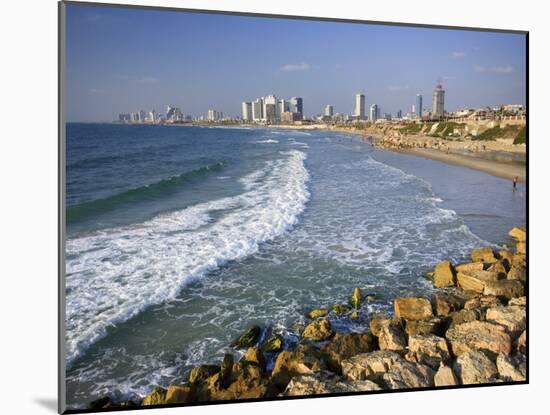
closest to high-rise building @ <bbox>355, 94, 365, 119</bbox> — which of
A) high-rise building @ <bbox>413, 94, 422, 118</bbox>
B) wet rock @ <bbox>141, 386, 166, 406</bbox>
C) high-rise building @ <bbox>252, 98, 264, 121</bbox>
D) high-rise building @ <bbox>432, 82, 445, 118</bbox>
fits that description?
high-rise building @ <bbox>413, 94, 422, 118</bbox>

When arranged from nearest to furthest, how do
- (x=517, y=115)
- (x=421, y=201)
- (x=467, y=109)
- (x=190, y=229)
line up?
(x=517, y=115), (x=467, y=109), (x=190, y=229), (x=421, y=201)

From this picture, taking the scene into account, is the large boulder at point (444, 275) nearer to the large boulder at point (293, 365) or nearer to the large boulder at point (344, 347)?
the large boulder at point (344, 347)

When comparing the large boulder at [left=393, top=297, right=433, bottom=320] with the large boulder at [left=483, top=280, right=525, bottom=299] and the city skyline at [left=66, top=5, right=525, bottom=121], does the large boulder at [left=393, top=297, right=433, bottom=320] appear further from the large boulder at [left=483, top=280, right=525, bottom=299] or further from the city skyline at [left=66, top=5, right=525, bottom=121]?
the city skyline at [left=66, top=5, right=525, bottom=121]

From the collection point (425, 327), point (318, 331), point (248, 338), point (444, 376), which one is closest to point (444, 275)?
point (425, 327)

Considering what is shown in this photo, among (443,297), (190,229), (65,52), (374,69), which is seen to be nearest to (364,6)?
(374,69)

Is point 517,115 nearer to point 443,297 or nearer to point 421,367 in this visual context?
point 443,297

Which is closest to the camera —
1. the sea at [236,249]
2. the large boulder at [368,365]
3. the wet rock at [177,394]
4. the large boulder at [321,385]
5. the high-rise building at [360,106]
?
the wet rock at [177,394]

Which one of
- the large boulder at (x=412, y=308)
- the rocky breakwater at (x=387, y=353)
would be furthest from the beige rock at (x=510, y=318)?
the large boulder at (x=412, y=308)

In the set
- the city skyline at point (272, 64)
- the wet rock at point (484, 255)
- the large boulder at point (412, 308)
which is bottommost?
the large boulder at point (412, 308)
